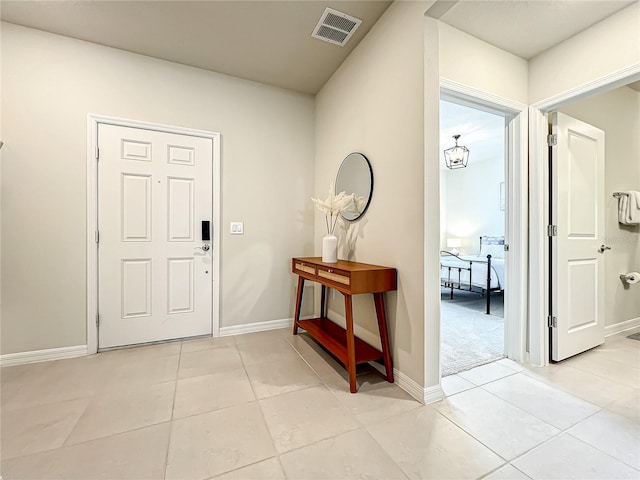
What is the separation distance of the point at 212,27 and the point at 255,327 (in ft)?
8.98

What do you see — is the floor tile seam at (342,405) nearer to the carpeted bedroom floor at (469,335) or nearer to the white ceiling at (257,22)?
the carpeted bedroom floor at (469,335)

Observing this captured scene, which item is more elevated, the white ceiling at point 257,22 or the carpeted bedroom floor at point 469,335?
the white ceiling at point 257,22

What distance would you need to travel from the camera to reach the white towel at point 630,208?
2.84m

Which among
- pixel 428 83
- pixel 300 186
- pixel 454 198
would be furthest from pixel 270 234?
pixel 454 198

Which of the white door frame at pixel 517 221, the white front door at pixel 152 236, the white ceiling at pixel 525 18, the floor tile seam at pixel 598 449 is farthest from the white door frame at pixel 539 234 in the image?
the white front door at pixel 152 236

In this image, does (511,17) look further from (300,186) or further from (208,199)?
(208,199)

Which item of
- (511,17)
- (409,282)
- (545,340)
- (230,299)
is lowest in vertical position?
(545,340)

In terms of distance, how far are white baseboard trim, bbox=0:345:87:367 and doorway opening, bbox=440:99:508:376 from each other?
9.77 ft

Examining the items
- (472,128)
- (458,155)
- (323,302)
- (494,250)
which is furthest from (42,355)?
(494,250)

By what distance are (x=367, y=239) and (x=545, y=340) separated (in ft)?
5.33

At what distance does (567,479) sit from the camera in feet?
3.75

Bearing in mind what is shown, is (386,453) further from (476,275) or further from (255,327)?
(476,275)

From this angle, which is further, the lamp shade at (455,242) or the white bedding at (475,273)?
the lamp shade at (455,242)

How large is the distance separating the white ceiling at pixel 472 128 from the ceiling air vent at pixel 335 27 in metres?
1.51
